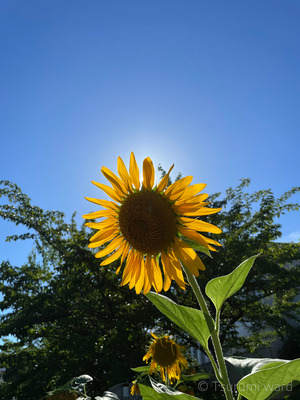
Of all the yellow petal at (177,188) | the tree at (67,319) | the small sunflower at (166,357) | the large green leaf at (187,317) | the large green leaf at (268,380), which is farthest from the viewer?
the tree at (67,319)

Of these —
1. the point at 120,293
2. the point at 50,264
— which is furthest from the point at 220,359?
the point at 50,264

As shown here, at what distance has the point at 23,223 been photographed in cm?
804

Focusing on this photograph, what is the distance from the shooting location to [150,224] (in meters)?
1.20

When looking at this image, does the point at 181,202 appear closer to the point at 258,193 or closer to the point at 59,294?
the point at 59,294

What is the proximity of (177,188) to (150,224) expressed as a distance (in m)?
0.17

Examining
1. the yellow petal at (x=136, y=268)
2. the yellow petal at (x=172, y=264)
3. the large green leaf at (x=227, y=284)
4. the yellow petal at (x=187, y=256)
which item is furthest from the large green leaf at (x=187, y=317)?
the yellow petal at (x=136, y=268)

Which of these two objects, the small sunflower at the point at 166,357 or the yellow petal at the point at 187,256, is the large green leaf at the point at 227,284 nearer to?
the yellow petal at the point at 187,256

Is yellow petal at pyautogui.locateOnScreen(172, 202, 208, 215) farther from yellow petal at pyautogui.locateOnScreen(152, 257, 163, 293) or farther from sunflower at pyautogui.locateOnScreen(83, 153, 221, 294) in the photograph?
yellow petal at pyautogui.locateOnScreen(152, 257, 163, 293)

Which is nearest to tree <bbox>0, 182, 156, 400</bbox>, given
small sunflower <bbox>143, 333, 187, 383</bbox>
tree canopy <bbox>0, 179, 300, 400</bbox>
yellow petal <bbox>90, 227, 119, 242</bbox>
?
tree canopy <bbox>0, 179, 300, 400</bbox>

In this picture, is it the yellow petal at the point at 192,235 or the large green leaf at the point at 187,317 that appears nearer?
the large green leaf at the point at 187,317

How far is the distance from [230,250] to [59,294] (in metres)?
3.72

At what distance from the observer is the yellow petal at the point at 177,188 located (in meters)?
1.09

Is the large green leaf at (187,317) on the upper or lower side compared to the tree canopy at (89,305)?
lower

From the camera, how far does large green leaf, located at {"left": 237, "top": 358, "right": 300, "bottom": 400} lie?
2.27 ft
